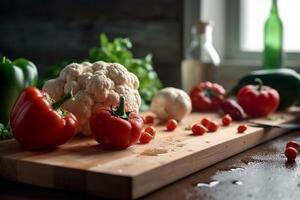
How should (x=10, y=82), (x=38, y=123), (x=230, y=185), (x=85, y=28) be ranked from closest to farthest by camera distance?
(x=230, y=185) < (x=38, y=123) < (x=10, y=82) < (x=85, y=28)

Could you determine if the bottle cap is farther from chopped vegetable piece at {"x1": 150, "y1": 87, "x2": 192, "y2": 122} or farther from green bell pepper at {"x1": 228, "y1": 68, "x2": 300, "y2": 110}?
chopped vegetable piece at {"x1": 150, "y1": 87, "x2": 192, "y2": 122}

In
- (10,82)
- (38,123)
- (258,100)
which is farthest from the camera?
(258,100)

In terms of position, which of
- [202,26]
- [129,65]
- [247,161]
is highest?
[202,26]

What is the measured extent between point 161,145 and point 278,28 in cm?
95

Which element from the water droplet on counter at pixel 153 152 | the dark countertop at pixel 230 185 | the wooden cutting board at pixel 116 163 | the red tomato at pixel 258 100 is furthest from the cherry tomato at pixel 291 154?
the red tomato at pixel 258 100

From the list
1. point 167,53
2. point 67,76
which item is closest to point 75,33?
point 167,53

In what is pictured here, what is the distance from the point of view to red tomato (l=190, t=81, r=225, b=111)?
69.4 inches

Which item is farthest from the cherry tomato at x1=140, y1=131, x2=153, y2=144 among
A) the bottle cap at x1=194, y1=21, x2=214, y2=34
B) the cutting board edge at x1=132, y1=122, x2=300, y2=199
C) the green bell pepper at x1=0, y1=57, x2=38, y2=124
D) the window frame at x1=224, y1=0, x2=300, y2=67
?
the window frame at x1=224, y1=0, x2=300, y2=67

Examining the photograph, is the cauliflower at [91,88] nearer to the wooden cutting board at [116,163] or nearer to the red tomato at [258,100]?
the wooden cutting board at [116,163]

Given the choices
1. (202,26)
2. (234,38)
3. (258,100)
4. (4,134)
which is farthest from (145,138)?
(234,38)

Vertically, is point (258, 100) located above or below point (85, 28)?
below

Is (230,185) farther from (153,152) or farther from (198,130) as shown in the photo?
(198,130)

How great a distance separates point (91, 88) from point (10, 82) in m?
0.25

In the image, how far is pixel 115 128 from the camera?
1.10 m
